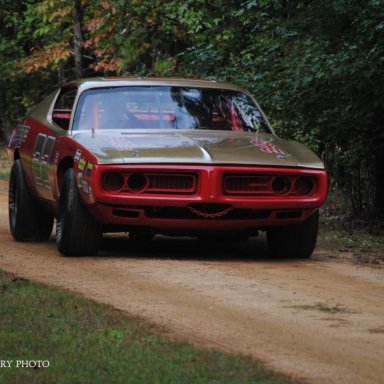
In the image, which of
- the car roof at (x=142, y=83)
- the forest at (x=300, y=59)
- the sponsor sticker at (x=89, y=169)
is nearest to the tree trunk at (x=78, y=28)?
the forest at (x=300, y=59)

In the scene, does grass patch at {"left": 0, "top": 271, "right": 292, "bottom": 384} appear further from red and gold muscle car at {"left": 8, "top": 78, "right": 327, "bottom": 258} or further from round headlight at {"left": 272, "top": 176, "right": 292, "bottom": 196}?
round headlight at {"left": 272, "top": 176, "right": 292, "bottom": 196}

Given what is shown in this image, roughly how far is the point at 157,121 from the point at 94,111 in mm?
579

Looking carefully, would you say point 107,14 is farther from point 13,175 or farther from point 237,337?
point 237,337

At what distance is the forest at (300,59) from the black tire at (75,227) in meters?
3.11

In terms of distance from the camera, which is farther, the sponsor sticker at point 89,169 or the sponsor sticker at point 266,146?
the sponsor sticker at point 266,146

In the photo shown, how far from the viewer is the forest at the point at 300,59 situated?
1162cm

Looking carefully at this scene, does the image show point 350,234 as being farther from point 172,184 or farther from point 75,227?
point 75,227

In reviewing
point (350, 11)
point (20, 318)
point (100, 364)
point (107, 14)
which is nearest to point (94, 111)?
point (350, 11)

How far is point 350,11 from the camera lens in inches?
457

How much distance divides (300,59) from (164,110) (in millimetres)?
2159

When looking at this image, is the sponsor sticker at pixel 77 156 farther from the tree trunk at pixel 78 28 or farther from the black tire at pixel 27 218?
the tree trunk at pixel 78 28

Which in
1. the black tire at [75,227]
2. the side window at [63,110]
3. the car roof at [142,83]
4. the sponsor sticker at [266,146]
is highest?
the car roof at [142,83]

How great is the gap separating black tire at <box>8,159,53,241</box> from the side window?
0.77 meters

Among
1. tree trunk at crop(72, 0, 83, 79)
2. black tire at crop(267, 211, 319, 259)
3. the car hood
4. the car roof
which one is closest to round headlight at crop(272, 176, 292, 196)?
the car hood
